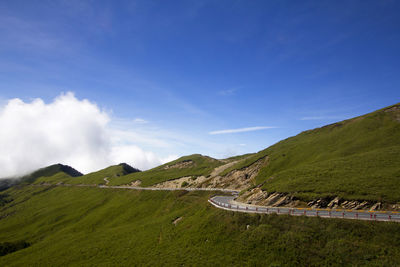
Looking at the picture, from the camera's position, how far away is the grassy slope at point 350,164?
119ft

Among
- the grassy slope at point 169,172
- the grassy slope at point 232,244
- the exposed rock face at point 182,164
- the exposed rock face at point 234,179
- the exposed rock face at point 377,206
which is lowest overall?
the grassy slope at point 232,244

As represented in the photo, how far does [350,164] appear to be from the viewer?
158 ft

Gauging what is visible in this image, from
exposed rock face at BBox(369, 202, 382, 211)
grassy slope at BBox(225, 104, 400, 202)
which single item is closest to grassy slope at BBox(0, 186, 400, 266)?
exposed rock face at BBox(369, 202, 382, 211)

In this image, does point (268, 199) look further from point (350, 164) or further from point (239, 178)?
point (239, 178)

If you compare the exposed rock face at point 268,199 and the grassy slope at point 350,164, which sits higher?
the grassy slope at point 350,164

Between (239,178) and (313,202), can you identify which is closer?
(313,202)

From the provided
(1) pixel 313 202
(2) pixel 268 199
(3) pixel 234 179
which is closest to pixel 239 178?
(3) pixel 234 179

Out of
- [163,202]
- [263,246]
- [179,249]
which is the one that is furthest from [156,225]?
[263,246]

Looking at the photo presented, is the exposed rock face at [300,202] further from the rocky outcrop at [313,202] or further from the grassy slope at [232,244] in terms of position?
the grassy slope at [232,244]

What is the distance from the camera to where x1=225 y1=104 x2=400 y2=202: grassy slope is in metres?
36.3

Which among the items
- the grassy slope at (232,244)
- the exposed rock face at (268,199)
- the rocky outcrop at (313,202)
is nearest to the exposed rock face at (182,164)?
the grassy slope at (232,244)

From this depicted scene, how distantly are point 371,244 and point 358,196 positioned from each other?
12.3 metres

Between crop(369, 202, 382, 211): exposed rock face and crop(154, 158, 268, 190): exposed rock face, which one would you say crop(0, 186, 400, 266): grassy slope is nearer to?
crop(369, 202, 382, 211): exposed rock face

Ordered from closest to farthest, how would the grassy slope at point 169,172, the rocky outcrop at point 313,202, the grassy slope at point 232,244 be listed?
the grassy slope at point 232,244, the rocky outcrop at point 313,202, the grassy slope at point 169,172
